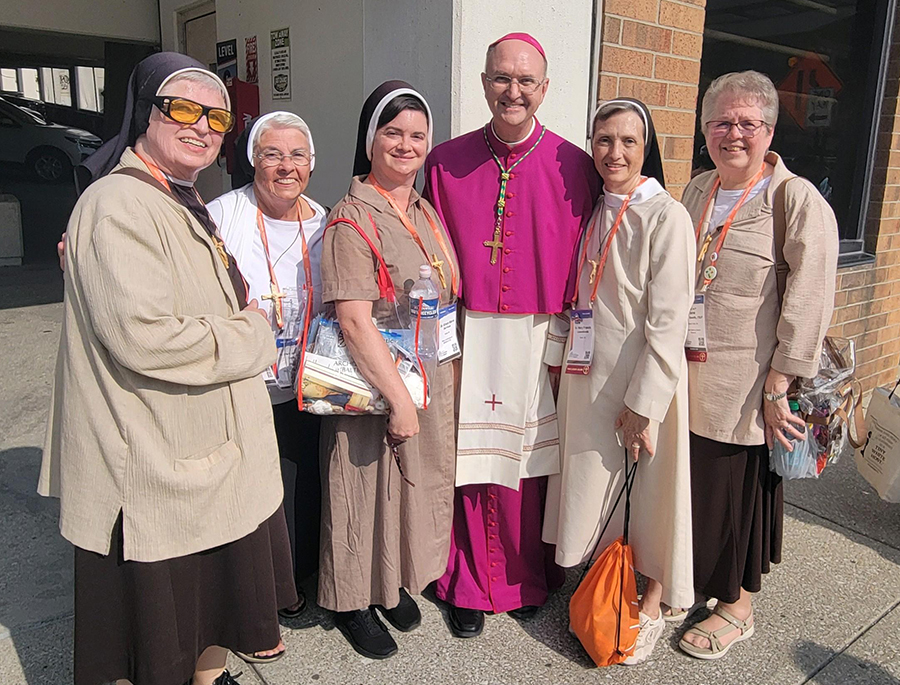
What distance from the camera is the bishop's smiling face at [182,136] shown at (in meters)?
1.87

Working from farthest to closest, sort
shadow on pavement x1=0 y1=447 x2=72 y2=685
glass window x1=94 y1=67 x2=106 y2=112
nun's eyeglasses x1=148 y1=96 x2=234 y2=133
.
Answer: glass window x1=94 y1=67 x2=106 y2=112, shadow on pavement x1=0 y1=447 x2=72 y2=685, nun's eyeglasses x1=148 y1=96 x2=234 y2=133

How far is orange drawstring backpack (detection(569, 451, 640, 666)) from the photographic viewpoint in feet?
8.16

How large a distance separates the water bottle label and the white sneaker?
1.34 m

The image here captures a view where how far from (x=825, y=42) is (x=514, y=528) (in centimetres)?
440

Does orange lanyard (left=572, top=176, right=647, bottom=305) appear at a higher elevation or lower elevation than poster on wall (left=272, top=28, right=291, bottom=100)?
lower

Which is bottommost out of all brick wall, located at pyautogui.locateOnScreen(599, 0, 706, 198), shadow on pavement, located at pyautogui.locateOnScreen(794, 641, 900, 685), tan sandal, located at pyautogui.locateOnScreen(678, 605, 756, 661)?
shadow on pavement, located at pyautogui.locateOnScreen(794, 641, 900, 685)

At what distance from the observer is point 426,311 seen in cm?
230

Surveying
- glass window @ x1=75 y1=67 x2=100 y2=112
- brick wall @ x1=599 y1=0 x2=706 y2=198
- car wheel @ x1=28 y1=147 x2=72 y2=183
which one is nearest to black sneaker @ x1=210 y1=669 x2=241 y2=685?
brick wall @ x1=599 y1=0 x2=706 y2=198

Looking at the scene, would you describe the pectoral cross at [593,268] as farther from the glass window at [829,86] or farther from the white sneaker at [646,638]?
the glass window at [829,86]

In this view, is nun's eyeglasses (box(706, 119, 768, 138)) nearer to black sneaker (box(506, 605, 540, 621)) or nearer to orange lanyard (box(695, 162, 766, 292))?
orange lanyard (box(695, 162, 766, 292))

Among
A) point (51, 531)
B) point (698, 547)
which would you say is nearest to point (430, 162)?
point (698, 547)

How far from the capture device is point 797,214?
7.68 feet

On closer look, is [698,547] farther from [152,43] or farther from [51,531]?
[152,43]

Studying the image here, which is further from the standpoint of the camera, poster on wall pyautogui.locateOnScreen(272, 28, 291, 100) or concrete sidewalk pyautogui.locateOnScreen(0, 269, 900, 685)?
poster on wall pyautogui.locateOnScreen(272, 28, 291, 100)
